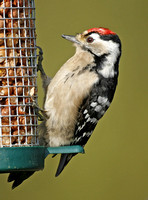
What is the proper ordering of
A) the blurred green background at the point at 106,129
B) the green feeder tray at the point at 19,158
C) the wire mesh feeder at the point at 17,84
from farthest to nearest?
the blurred green background at the point at 106,129 → the wire mesh feeder at the point at 17,84 → the green feeder tray at the point at 19,158

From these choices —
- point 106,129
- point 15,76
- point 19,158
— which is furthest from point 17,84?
point 106,129

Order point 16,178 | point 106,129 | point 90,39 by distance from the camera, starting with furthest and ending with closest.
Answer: point 106,129, point 90,39, point 16,178

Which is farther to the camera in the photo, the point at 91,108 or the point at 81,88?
the point at 91,108

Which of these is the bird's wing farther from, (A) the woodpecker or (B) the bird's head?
(B) the bird's head

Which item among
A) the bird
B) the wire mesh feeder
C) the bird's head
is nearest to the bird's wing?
the bird

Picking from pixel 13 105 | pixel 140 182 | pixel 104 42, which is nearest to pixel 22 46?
pixel 13 105

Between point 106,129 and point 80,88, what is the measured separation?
8.44 feet

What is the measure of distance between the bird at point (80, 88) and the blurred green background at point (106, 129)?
1739 millimetres

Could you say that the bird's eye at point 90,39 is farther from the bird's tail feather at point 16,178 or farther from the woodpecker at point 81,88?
the bird's tail feather at point 16,178

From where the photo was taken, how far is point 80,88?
4.92 meters

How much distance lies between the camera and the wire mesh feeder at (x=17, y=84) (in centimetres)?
435

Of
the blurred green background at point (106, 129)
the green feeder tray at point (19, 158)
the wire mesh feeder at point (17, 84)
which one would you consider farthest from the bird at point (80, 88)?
the blurred green background at point (106, 129)

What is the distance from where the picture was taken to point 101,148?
7285mm

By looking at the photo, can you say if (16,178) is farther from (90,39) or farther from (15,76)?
(90,39)
